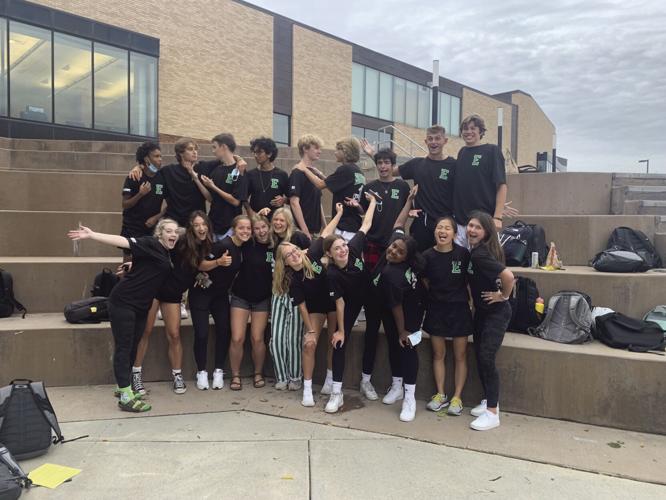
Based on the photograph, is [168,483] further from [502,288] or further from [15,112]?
[15,112]

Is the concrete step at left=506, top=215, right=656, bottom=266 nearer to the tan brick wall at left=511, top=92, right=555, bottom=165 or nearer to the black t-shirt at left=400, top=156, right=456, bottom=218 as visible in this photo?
the black t-shirt at left=400, top=156, right=456, bottom=218

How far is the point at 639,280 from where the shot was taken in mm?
4723

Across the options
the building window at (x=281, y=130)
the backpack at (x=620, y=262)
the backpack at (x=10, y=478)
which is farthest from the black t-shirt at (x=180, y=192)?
the building window at (x=281, y=130)

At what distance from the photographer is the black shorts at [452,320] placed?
4.10m

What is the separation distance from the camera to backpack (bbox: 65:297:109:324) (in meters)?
4.81

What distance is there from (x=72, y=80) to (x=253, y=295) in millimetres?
14471

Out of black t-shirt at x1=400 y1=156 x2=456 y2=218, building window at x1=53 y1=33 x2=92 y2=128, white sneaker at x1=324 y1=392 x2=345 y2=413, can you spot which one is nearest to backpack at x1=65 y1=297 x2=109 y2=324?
white sneaker at x1=324 y1=392 x2=345 y2=413

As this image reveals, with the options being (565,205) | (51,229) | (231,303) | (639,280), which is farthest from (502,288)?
(51,229)

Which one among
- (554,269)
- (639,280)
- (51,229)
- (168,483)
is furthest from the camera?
(51,229)

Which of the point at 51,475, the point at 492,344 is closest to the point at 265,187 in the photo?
the point at 492,344

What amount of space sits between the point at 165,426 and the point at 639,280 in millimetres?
4490

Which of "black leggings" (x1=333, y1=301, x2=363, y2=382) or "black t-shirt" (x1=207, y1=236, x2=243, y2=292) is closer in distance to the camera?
"black leggings" (x1=333, y1=301, x2=363, y2=382)

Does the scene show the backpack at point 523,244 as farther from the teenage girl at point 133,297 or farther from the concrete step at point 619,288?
the teenage girl at point 133,297

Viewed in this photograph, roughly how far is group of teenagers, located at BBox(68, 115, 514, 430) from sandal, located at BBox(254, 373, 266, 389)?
0.09 ft
